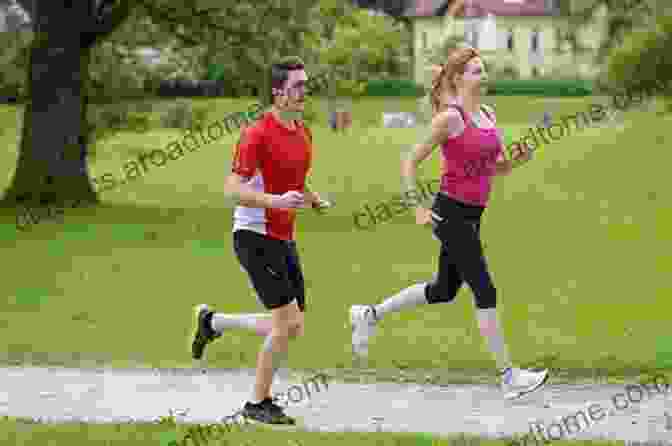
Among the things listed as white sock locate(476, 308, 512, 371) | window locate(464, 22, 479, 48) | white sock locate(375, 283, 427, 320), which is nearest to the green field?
white sock locate(375, 283, 427, 320)

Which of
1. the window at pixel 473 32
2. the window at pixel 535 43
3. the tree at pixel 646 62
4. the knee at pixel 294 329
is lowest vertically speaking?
the window at pixel 535 43

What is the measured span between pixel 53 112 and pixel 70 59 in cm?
102

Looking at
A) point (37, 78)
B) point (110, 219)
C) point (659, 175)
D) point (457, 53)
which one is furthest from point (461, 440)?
point (659, 175)

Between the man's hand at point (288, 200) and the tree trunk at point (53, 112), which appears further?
the tree trunk at point (53, 112)

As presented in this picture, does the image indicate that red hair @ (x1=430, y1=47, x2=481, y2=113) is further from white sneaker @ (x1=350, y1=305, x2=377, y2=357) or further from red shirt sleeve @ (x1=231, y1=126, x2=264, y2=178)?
white sneaker @ (x1=350, y1=305, x2=377, y2=357)

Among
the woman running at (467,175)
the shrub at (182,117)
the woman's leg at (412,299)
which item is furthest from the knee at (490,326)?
the shrub at (182,117)

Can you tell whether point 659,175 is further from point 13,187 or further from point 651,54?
point 651,54

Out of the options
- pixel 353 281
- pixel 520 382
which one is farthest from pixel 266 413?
pixel 353 281

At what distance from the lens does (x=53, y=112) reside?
89.9 ft

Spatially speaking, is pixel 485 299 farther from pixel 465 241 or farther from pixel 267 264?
pixel 267 264

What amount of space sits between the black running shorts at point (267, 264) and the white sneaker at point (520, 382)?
148 centimetres

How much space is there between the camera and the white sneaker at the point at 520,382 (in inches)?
345

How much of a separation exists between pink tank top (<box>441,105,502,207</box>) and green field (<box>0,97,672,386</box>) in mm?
1413

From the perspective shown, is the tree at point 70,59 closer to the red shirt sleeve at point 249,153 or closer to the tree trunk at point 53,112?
the tree trunk at point 53,112
